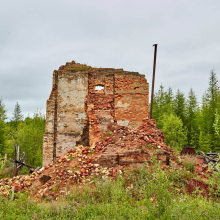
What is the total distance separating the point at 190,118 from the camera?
97.1 feet

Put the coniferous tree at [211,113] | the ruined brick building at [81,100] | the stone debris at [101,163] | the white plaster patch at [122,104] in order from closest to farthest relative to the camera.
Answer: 1. the stone debris at [101,163]
2. the ruined brick building at [81,100]
3. the white plaster patch at [122,104]
4. the coniferous tree at [211,113]

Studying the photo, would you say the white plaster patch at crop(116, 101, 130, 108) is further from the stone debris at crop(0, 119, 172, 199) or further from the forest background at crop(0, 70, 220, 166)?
the forest background at crop(0, 70, 220, 166)

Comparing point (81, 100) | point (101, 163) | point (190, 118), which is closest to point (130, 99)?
point (81, 100)

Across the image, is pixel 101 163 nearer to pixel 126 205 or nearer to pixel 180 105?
pixel 126 205

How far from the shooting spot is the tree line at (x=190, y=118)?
2262cm

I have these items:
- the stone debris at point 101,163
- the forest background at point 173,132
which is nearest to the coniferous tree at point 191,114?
the forest background at point 173,132

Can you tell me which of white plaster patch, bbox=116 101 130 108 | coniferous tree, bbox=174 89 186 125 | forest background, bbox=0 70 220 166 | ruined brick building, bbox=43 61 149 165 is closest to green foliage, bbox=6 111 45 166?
forest background, bbox=0 70 220 166

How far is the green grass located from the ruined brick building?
266 inches

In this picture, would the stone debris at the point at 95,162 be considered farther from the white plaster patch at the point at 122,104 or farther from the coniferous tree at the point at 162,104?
the coniferous tree at the point at 162,104

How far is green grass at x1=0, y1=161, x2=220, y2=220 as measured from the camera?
4672 mm

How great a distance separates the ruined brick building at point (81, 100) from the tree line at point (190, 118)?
740 centimetres

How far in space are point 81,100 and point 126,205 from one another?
9466mm

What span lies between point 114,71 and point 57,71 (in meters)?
3.78

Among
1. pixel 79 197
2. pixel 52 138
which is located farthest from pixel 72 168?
pixel 52 138
